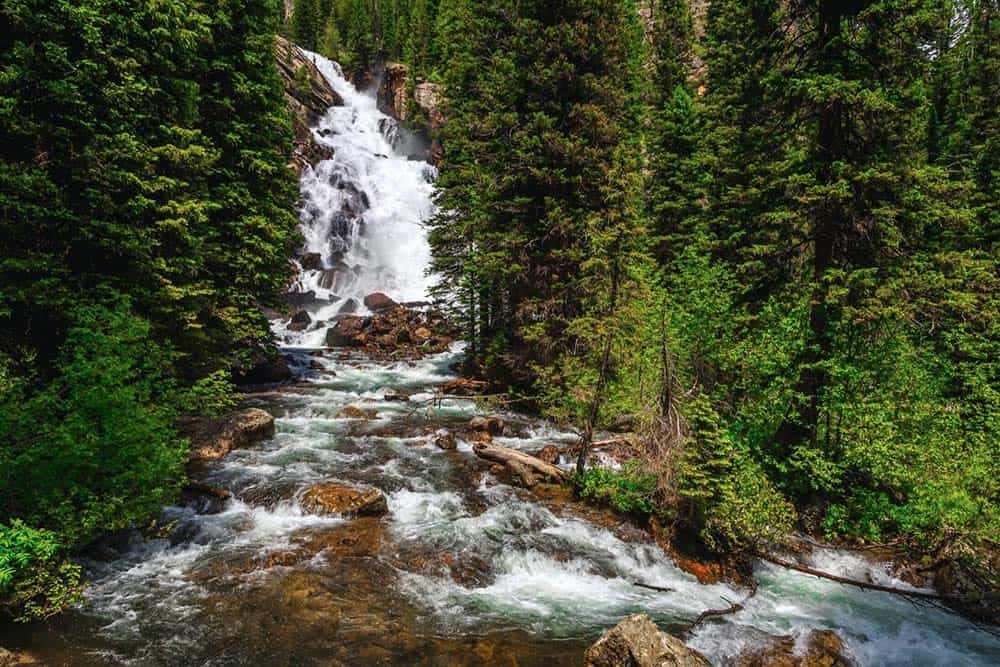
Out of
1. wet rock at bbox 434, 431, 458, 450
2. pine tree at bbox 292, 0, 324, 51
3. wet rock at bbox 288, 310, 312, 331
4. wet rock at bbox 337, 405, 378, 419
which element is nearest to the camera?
wet rock at bbox 434, 431, 458, 450

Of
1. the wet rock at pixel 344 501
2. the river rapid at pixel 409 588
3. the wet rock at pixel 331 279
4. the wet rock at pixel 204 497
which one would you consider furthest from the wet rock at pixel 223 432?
the wet rock at pixel 331 279

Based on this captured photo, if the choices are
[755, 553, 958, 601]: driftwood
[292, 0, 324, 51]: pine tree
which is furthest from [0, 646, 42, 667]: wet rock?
[292, 0, 324, 51]: pine tree

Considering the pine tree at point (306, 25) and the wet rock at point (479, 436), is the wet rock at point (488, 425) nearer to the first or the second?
the wet rock at point (479, 436)

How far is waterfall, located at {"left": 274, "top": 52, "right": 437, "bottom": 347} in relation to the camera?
38.7 meters

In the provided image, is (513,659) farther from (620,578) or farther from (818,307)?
(818,307)

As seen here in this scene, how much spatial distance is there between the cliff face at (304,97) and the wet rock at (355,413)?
3471 centimetres

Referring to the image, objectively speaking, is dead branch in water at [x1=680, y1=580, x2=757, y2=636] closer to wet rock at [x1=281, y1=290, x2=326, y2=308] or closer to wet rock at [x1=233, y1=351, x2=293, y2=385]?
wet rock at [x1=233, y1=351, x2=293, y2=385]

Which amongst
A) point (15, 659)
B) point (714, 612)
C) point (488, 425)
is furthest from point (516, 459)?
point (15, 659)

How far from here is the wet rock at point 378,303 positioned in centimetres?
3803

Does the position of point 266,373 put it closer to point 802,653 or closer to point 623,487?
point 623,487

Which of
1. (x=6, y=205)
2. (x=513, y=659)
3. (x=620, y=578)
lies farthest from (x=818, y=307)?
(x=6, y=205)

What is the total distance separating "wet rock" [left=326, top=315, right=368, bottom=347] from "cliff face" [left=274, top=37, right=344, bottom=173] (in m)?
19.5

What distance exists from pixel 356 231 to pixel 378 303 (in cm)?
1020

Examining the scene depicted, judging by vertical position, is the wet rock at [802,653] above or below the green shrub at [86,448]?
below
